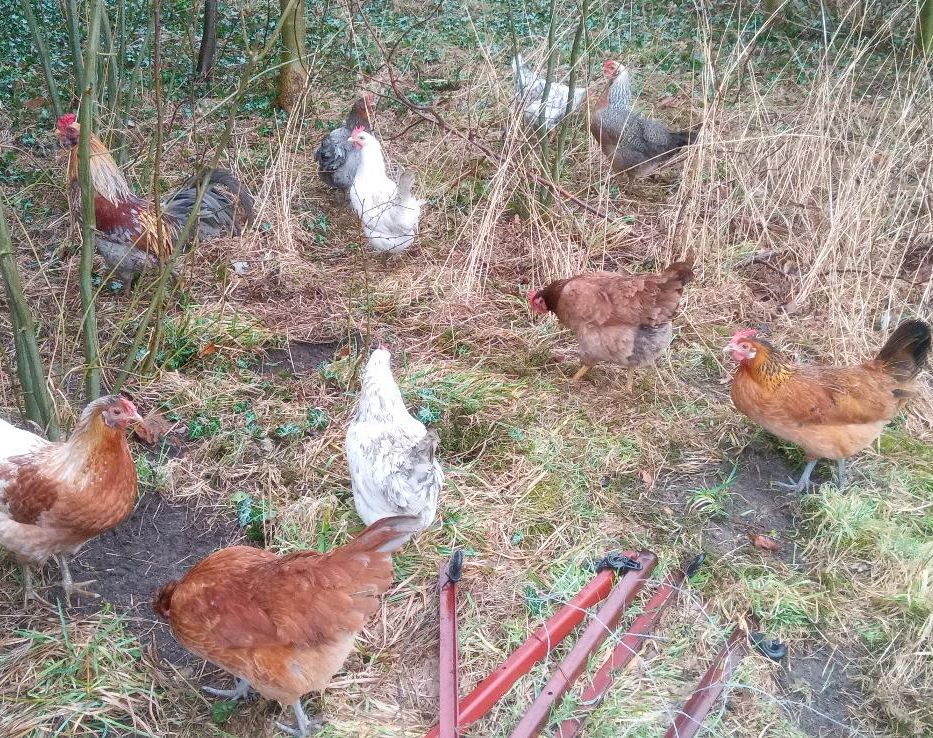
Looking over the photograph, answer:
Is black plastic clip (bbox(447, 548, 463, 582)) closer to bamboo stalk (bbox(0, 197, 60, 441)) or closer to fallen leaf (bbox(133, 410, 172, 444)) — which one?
fallen leaf (bbox(133, 410, 172, 444))

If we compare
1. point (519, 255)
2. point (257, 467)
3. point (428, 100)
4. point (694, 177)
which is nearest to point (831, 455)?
point (694, 177)

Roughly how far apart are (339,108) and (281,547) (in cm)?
538

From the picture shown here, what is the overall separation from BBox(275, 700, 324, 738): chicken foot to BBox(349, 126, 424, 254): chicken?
3378 mm

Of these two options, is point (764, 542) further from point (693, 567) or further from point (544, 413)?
point (544, 413)

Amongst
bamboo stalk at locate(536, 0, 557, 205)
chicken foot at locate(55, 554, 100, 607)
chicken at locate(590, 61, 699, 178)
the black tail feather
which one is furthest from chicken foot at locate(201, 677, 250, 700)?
chicken at locate(590, 61, 699, 178)

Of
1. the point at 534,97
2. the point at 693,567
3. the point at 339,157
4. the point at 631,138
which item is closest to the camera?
the point at 693,567

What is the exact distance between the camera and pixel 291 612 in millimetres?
2627

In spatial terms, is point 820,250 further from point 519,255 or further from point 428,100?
point 428,100

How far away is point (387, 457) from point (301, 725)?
42.6 inches

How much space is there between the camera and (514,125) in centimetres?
518

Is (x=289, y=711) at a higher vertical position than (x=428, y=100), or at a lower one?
lower

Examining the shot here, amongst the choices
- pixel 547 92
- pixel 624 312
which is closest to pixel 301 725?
pixel 624 312

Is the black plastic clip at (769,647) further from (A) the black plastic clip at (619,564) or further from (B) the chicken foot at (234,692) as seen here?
(B) the chicken foot at (234,692)

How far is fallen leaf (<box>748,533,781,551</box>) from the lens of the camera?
3.73 m
